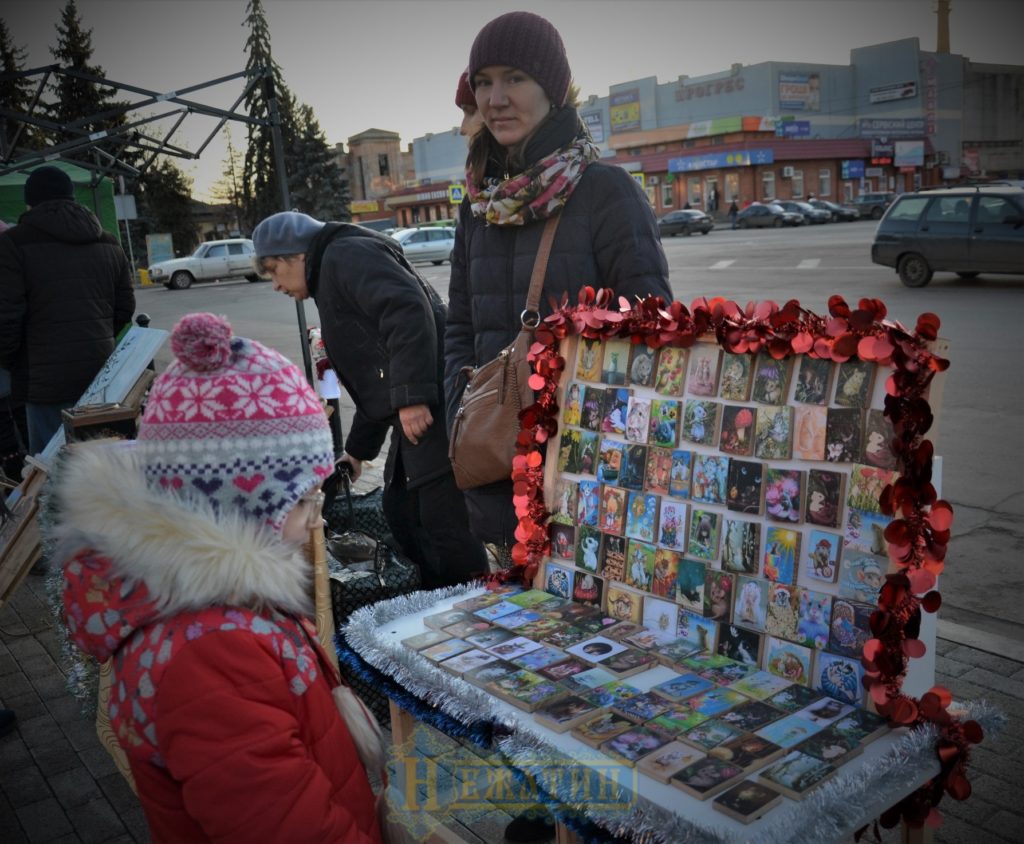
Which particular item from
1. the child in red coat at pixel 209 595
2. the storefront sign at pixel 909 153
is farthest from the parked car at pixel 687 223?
the child in red coat at pixel 209 595

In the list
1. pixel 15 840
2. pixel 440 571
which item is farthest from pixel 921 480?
pixel 15 840

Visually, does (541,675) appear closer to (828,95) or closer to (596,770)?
(596,770)

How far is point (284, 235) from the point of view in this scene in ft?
11.5

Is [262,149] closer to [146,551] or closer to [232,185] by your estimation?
[232,185]

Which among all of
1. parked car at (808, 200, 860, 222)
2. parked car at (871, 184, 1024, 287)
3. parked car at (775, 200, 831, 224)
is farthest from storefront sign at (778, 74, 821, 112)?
parked car at (871, 184, 1024, 287)

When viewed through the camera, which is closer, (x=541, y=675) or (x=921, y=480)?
(x=921, y=480)

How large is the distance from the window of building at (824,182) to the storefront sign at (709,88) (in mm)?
7108

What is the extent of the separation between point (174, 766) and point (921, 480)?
1.26m

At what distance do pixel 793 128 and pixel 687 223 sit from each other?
19.5 metres

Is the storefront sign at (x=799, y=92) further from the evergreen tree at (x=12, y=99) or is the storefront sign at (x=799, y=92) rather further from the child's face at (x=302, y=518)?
the child's face at (x=302, y=518)

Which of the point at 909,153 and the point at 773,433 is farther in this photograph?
the point at 909,153

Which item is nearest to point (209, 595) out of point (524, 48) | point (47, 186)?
point (524, 48)

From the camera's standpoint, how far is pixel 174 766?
1.32 metres

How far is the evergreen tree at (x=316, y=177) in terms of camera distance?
2061 inches
